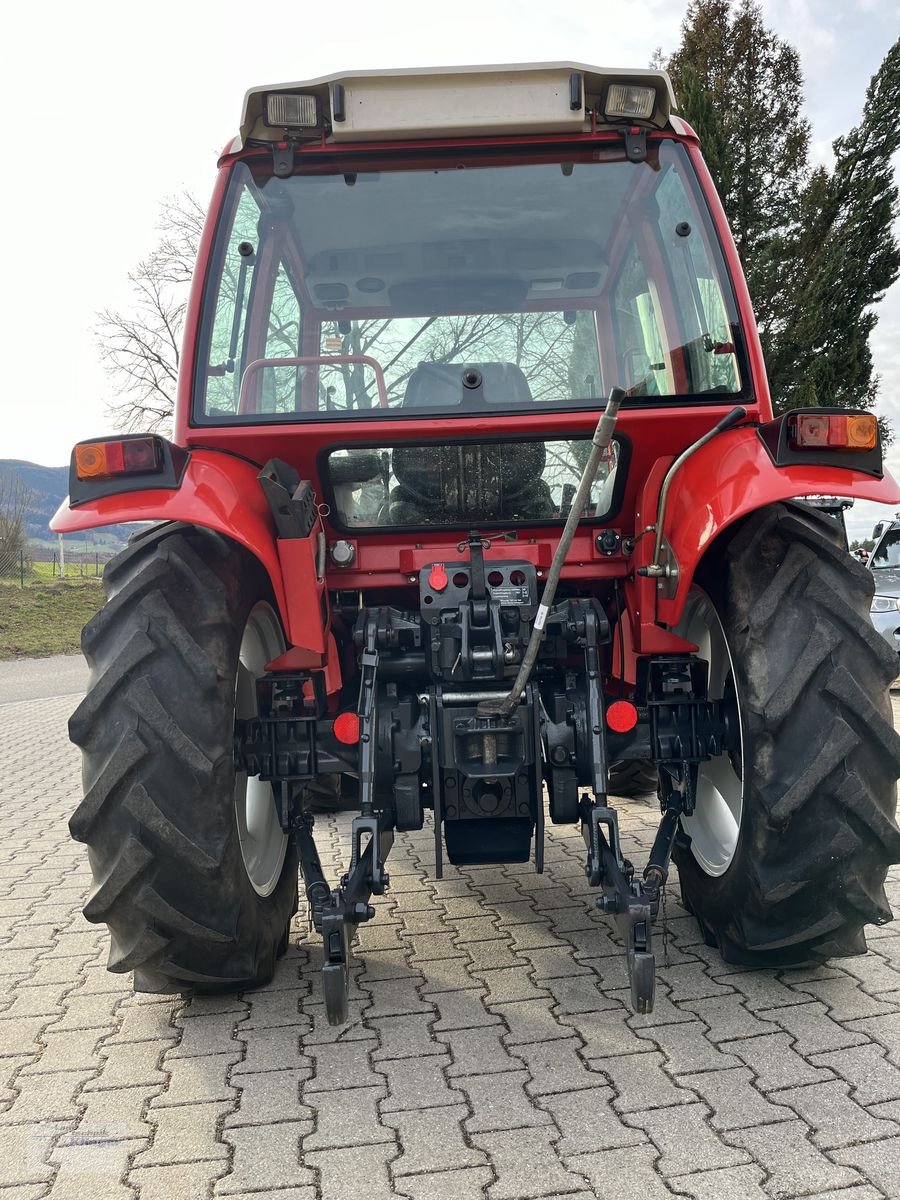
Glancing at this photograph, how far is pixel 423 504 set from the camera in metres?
3.29

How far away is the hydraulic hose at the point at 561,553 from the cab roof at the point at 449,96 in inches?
38.6

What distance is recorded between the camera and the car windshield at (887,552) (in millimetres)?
12234

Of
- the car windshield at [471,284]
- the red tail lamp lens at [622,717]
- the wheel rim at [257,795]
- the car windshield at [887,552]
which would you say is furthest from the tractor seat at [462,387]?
the car windshield at [887,552]

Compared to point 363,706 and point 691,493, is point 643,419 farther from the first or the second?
point 363,706

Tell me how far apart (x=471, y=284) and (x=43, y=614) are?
2376cm

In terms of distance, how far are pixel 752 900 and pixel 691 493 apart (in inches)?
44.3

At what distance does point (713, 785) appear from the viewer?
3.56 meters

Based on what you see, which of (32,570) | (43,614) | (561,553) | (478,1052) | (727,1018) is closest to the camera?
(561,553)

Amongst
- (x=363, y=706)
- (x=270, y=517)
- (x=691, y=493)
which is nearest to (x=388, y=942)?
(x=363, y=706)

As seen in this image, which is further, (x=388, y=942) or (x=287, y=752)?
(x=388, y=942)

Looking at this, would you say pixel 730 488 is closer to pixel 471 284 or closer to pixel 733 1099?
pixel 471 284

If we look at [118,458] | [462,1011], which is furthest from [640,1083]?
[118,458]

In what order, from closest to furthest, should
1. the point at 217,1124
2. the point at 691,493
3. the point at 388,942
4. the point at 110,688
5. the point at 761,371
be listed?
1. the point at 217,1124
2. the point at 110,688
3. the point at 691,493
4. the point at 761,371
5. the point at 388,942

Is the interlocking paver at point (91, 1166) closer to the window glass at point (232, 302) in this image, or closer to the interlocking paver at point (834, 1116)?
the interlocking paver at point (834, 1116)
